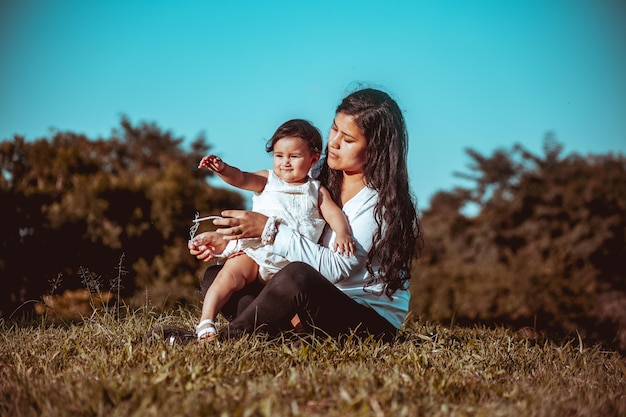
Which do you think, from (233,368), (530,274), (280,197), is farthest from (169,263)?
(233,368)

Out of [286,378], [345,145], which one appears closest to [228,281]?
[286,378]

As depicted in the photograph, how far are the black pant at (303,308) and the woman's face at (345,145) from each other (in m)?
0.76

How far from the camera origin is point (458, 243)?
1664 cm

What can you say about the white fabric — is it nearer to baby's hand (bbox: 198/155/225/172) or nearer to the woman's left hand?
the woman's left hand

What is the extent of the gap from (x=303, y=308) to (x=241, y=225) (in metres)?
0.53

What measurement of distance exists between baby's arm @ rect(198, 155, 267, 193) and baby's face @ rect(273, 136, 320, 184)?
14 cm

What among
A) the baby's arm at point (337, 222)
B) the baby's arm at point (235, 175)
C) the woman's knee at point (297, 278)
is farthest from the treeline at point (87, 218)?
the woman's knee at point (297, 278)

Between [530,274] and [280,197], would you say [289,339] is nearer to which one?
[280,197]

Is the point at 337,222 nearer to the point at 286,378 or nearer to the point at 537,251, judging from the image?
the point at 286,378

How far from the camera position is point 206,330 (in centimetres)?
358

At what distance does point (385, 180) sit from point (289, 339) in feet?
3.43

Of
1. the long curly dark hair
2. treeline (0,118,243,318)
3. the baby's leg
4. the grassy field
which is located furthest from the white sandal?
treeline (0,118,243,318)

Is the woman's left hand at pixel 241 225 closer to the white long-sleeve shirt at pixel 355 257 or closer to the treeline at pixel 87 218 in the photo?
the white long-sleeve shirt at pixel 355 257

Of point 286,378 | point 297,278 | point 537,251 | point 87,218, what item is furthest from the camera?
point 537,251
